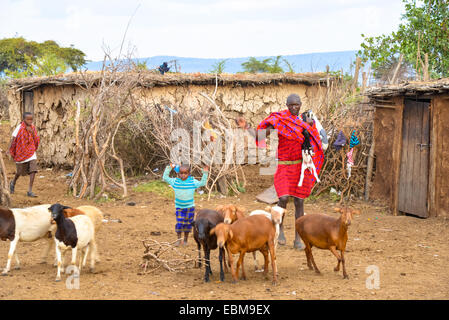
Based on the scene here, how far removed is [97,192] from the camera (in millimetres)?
9742

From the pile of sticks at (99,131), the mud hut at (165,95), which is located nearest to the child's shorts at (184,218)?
the pile of sticks at (99,131)

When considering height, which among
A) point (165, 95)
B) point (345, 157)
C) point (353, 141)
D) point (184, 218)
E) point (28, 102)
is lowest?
point (184, 218)

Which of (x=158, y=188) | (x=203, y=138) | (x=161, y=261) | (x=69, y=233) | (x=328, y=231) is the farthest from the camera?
(x=158, y=188)

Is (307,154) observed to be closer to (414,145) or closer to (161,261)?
(161,261)

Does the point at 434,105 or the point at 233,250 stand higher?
the point at 434,105

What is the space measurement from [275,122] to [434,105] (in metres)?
3.56

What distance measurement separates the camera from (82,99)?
1243 cm

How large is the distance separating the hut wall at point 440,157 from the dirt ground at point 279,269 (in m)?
0.29

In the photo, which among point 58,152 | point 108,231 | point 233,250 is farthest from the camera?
point 58,152

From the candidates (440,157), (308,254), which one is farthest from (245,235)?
(440,157)

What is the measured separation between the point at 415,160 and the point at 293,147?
11.2 feet

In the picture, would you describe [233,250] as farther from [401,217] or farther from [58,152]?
[58,152]

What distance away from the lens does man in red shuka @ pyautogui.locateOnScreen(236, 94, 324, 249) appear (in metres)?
6.16
